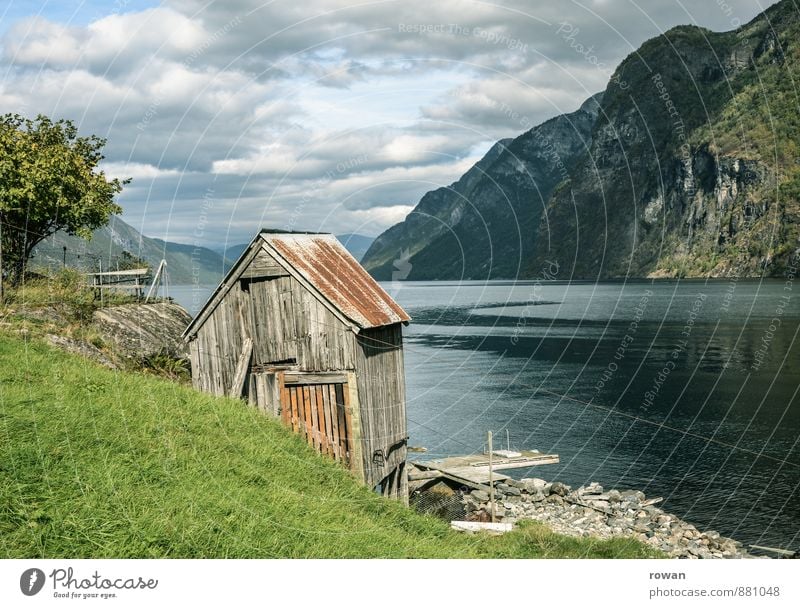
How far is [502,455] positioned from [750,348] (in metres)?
50.2

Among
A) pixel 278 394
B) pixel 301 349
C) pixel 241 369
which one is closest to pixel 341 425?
pixel 278 394

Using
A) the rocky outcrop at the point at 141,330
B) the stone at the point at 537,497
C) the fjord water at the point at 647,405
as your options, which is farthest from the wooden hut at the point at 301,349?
the fjord water at the point at 647,405

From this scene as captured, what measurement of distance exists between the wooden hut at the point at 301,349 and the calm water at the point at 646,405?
19.2ft

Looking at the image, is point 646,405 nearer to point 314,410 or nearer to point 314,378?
point 314,410

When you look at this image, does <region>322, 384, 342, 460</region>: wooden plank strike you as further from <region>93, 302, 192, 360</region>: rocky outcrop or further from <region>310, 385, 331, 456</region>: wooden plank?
<region>93, 302, 192, 360</region>: rocky outcrop

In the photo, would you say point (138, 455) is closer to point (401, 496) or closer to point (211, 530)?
point (211, 530)

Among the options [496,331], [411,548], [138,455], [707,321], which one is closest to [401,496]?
[411,548]

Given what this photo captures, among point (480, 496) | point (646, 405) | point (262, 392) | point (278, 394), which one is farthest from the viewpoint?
point (646, 405)

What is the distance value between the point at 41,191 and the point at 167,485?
781 inches

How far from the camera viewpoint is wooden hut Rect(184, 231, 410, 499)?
2144 centimetres

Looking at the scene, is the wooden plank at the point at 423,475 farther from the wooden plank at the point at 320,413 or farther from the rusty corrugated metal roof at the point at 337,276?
the wooden plank at the point at 320,413

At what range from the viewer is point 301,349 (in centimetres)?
2183

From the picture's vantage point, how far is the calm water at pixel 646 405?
1556 inches
